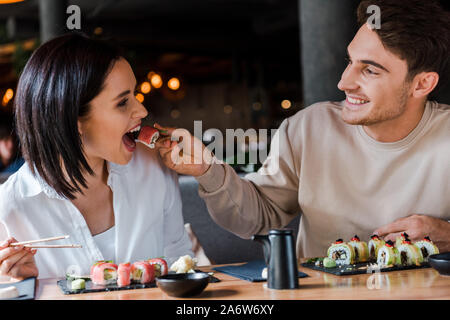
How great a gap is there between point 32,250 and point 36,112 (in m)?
0.48

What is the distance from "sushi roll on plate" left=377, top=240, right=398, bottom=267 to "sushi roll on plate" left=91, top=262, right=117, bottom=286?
80 cm

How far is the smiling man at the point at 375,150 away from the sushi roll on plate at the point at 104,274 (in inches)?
23.4

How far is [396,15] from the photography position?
2180 millimetres

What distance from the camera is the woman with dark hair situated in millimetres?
1945

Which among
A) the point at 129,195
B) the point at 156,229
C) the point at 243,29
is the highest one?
the point at 243,29

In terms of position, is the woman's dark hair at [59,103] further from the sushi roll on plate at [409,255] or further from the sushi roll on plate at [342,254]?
the sushi roll on plate at [409,255]

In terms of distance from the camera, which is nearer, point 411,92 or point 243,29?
point 411,92

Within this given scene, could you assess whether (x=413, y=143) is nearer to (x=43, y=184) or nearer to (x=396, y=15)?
(x=396, y=15)

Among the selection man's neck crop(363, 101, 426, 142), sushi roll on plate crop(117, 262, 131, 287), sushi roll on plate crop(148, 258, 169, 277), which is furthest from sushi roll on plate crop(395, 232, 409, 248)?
sushi roll on plate crop(117, 262, 131, 287)

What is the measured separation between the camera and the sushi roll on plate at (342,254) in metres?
1.81

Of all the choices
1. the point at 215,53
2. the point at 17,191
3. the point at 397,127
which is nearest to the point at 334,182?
the point at 397,127

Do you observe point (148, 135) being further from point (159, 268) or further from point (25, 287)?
point (25, 287)

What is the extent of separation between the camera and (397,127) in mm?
2217

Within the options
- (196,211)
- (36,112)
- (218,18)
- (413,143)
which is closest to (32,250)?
(36,112)
